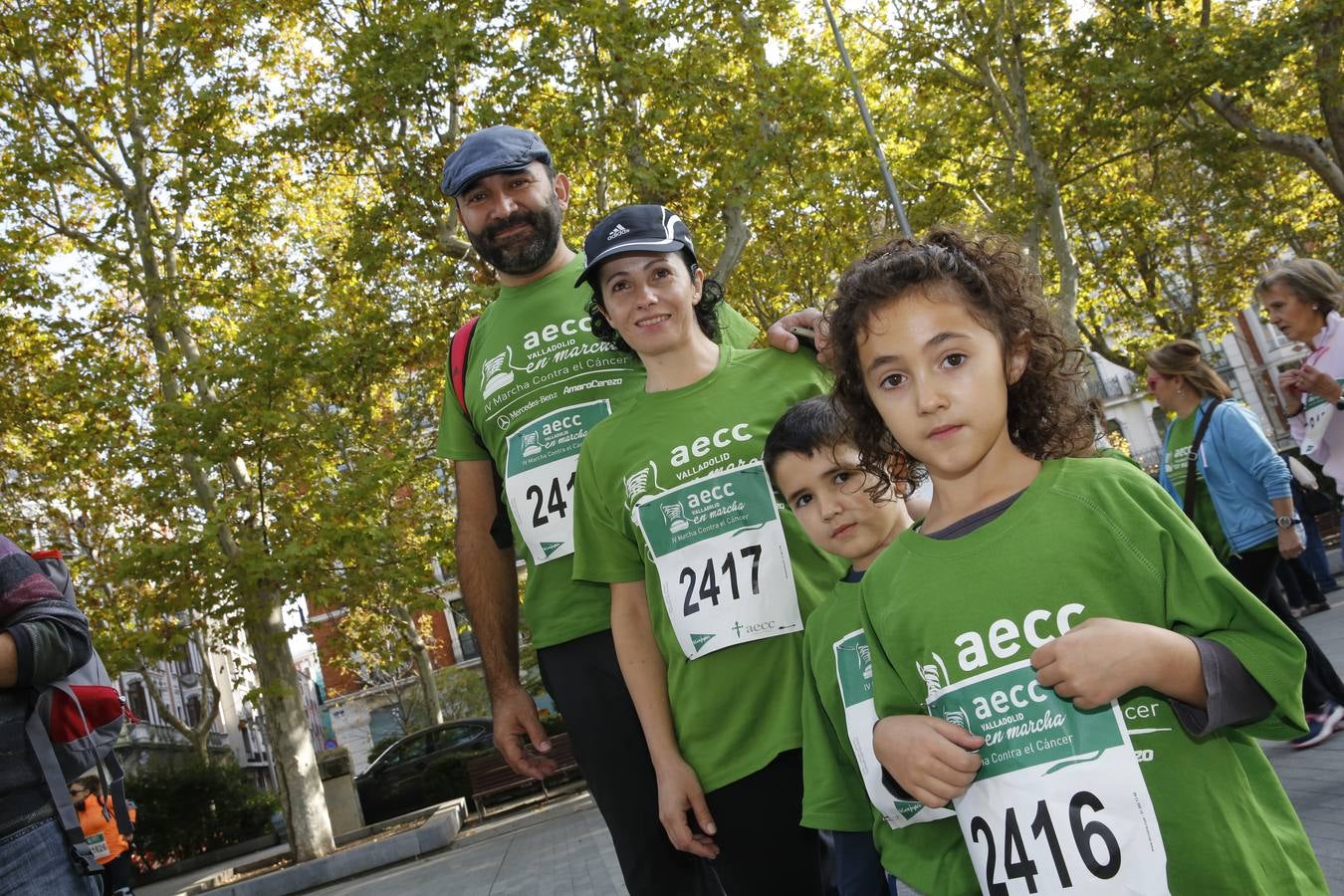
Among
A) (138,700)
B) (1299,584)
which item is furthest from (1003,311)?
(138,700)

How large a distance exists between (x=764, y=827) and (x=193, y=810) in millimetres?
28210

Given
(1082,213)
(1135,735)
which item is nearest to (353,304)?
(1082,213)

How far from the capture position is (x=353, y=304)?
758 inches

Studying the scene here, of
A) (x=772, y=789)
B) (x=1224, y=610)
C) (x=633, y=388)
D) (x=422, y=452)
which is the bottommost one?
(x=772, y=789)

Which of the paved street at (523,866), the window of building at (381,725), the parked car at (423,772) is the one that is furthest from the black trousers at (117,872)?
the window of building at (381,725)

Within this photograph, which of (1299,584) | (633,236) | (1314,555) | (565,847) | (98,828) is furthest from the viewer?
(565,847)

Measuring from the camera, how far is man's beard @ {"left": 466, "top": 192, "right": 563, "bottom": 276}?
3998 millimetres

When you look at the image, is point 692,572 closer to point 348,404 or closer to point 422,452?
point 348,404

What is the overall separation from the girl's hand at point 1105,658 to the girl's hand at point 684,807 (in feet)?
4.40

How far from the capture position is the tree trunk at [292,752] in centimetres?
1662

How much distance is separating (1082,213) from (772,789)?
26.3 meters

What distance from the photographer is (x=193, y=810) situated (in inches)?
1122

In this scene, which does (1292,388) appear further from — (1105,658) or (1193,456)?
(1105,658)

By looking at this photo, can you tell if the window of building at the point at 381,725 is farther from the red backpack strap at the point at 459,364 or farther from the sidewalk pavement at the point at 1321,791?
the red backpack strap at the point at 459,364
